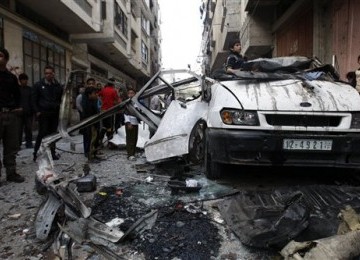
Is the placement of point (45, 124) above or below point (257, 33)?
below

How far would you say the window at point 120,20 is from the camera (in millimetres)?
22641

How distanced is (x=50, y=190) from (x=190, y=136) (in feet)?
6.74

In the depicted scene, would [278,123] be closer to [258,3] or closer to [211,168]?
[211,168]

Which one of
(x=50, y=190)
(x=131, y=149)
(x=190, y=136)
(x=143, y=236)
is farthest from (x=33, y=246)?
(x=131, y=149)

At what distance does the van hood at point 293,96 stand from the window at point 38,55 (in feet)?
33.1

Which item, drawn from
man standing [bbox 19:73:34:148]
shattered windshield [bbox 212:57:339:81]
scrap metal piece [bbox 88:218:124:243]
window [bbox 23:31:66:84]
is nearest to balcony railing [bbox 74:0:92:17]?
window [bbox 23:31:66:84]

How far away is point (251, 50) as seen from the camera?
17.2 metres

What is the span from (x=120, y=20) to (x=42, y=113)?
61.8 ft

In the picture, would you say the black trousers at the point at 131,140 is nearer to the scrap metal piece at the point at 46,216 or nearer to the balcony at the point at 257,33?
the scrap metal piece at the point at 46,216

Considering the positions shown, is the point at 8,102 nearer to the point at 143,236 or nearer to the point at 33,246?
the point at 33,246

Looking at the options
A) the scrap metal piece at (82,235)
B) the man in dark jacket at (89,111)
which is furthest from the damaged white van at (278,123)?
the man in dark jacket at (89,111)

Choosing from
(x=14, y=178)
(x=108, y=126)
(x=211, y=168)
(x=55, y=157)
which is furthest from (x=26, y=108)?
(x=211, y=168)

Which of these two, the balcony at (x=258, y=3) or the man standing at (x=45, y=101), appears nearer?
the man standing at (x=45, y=101)

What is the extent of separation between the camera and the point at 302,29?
1199cm
